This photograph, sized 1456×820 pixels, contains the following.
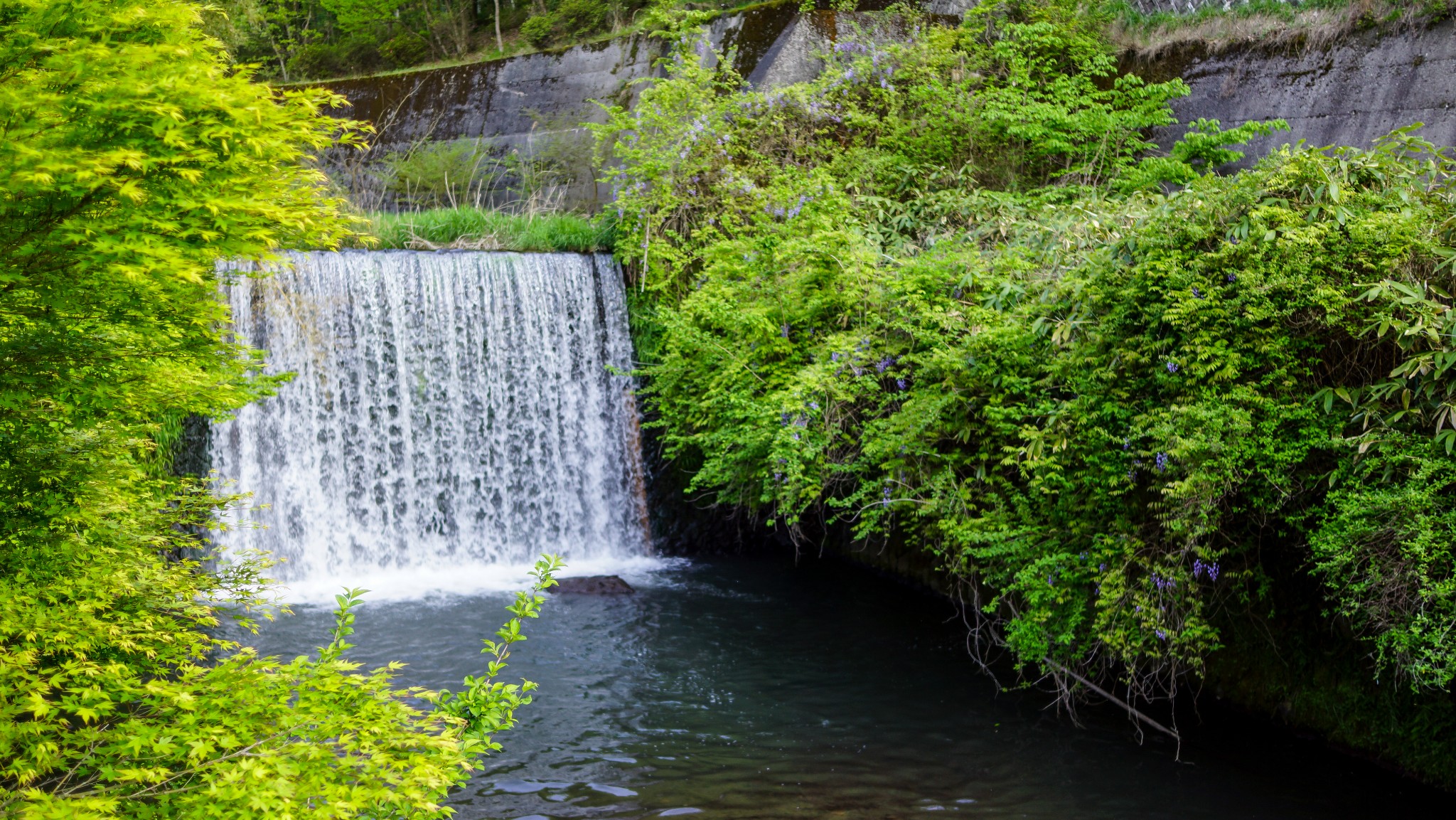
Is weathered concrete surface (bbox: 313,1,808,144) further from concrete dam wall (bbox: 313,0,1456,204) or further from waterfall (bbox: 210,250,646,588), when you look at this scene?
waterfall (bbox: 210,250,646,588)

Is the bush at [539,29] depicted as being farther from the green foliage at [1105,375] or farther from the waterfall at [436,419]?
the green foliage at [1105,375]

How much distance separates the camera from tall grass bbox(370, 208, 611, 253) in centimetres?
1107

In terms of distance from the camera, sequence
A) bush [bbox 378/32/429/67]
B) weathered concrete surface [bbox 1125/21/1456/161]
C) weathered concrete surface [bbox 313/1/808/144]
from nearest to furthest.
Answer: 1. weathered concrete surface [bbox 1125/21/1456/161]
2. weathered concrete surface [bbox 313/1/808/144]
3. bush [bbox 378/32/429/67]

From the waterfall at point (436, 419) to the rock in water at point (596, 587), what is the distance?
3.62 ft

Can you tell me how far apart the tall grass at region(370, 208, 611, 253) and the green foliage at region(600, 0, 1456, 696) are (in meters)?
1.45

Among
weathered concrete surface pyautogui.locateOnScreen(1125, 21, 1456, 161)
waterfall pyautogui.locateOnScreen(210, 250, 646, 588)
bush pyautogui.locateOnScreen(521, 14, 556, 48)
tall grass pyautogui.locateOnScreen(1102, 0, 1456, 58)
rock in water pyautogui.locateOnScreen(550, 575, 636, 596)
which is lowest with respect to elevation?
rock in water pyautogui.locateOnScreen(550, 575, 636, 596)

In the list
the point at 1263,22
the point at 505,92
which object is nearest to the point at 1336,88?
the point at 1263,22

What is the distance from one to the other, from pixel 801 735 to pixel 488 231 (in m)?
7.73

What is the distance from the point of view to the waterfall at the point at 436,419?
9.34 meters

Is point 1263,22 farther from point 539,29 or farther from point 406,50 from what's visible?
point 406,50

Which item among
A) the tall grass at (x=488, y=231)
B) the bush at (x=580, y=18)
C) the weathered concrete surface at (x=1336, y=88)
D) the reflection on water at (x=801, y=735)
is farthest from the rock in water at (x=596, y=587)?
the bush at (x=580, y=18)

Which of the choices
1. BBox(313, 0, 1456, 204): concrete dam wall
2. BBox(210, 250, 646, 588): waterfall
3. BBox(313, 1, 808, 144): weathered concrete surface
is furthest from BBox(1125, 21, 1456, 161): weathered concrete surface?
BBox(313, 1, 808, 144): weathered concrete surface

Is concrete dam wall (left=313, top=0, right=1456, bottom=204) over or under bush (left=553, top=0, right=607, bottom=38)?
under

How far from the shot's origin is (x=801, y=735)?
5.59 meters
